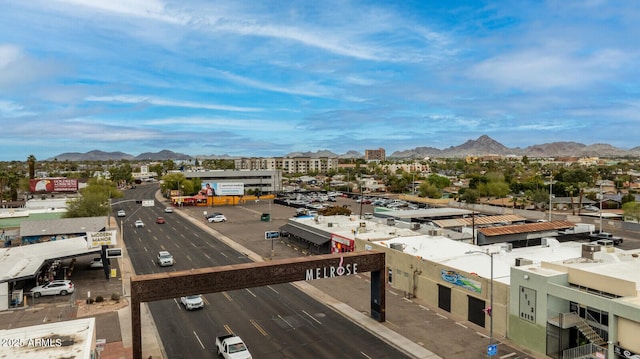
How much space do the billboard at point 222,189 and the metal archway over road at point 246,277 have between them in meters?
92.8

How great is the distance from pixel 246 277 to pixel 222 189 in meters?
96.1

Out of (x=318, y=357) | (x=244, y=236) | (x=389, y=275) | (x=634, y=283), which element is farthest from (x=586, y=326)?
(x=244, y=236)

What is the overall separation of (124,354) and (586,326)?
1104 inches

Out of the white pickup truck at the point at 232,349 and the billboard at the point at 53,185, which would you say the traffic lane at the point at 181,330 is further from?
the billboard at the point at 53,185

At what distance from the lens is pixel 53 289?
132ft

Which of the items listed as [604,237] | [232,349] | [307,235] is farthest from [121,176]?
[232,349]

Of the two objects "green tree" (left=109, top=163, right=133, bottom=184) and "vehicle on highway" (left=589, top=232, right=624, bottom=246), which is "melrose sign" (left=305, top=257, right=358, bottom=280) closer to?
"vehicle on highway" (left=589, top=232, right=624, bottom=246)

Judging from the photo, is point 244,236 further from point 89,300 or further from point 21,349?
point 21,349

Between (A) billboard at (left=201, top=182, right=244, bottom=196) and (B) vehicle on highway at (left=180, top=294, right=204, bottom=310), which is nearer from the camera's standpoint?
(B) vehicle on highway at (left=180, top=294, right=204, bottom=310)

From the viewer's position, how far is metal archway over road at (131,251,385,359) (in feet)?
85.1

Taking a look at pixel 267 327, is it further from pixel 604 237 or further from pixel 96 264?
pixel 604 237

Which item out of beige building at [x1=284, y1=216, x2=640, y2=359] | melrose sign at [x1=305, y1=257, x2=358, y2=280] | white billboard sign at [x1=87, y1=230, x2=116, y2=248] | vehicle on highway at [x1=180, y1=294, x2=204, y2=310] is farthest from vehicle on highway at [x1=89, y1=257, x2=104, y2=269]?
beige building at [x1=284, y1=216, x2=640, y2=359]

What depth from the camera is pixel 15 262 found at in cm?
4156

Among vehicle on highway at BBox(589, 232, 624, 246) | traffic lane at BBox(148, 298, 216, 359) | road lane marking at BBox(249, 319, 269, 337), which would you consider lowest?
traffic lane at BBox(148, 298, 216, 359)
